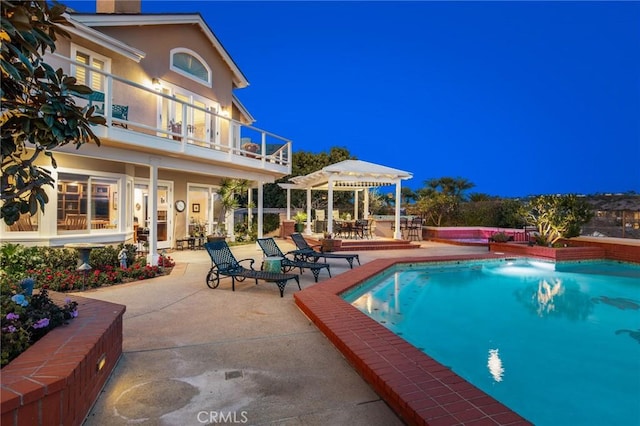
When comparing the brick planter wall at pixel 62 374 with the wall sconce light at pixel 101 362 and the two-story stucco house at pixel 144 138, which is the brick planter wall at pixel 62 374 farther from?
the two-story stucco house at pixel 144 138

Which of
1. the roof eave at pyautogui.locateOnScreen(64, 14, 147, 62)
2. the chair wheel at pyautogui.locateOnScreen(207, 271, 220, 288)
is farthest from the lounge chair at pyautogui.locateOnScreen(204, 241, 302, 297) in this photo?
the roof eave at pyautogui.locateOnScreen(64, 14, 147, 62)

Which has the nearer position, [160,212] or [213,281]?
[213,281]

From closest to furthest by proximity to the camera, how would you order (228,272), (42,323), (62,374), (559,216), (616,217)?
1. (62,374)
2. (42,323)
3. (228,272)
4. (559,216)
5. (616,217)

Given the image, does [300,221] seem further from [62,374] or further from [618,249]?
[62,374]

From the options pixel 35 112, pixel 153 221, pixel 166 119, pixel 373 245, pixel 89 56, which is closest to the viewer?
pixel 35 112

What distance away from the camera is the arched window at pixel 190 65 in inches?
545

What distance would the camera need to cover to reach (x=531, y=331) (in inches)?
244

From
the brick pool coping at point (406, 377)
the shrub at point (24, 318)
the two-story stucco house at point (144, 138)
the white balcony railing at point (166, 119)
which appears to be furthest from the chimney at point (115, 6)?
the brick pool coping at point (406, 377)

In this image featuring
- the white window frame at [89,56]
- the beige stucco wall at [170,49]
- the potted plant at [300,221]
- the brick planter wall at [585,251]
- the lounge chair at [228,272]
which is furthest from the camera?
the potted plant at [300,221]

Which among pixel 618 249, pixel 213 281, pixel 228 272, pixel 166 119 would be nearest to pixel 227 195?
pixel 166 119

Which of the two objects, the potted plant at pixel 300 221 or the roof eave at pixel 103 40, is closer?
the roof eave at pixel 103 40

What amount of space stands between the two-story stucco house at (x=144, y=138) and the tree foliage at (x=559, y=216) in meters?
10.2

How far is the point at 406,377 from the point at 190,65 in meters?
14.3

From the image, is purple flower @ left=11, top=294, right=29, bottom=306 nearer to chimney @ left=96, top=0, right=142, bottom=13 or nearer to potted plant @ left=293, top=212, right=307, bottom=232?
chimney @ left=96, top=0, right=142, bottom=13
